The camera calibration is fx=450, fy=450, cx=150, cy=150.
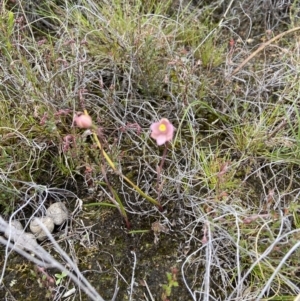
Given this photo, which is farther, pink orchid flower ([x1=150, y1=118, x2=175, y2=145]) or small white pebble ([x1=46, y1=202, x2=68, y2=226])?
small white pebble ([x1=46, y1=202, x2=68, y2=226])

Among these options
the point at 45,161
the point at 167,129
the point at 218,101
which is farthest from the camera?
the point at 218,101

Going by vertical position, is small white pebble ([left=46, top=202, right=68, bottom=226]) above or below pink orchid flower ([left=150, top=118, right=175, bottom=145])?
below

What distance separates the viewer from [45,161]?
4.56ft

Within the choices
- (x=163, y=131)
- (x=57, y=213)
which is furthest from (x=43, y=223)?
(x=163, y=131)

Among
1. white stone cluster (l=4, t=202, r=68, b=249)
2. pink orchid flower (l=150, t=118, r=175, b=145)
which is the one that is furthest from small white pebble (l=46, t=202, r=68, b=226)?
pink orchid flower (l=150, t=118, r=175, b=145)

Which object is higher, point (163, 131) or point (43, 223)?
point (163, 131)

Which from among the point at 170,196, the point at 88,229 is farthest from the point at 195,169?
the point at 88,229

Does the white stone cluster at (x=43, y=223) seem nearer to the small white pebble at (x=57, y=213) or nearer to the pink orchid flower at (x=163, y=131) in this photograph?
the small white pebble at (x=57, y=213)

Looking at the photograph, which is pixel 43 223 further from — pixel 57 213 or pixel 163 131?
pixel 163 131

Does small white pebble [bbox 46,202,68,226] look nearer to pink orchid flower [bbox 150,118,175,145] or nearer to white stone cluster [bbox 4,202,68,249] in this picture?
white stone cluster [bbox 4,202,68,249]

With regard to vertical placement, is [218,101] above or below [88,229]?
above

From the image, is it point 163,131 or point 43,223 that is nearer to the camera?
point 163,131

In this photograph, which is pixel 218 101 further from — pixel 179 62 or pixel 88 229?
pixel 88 229

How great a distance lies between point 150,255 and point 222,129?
49 cm
